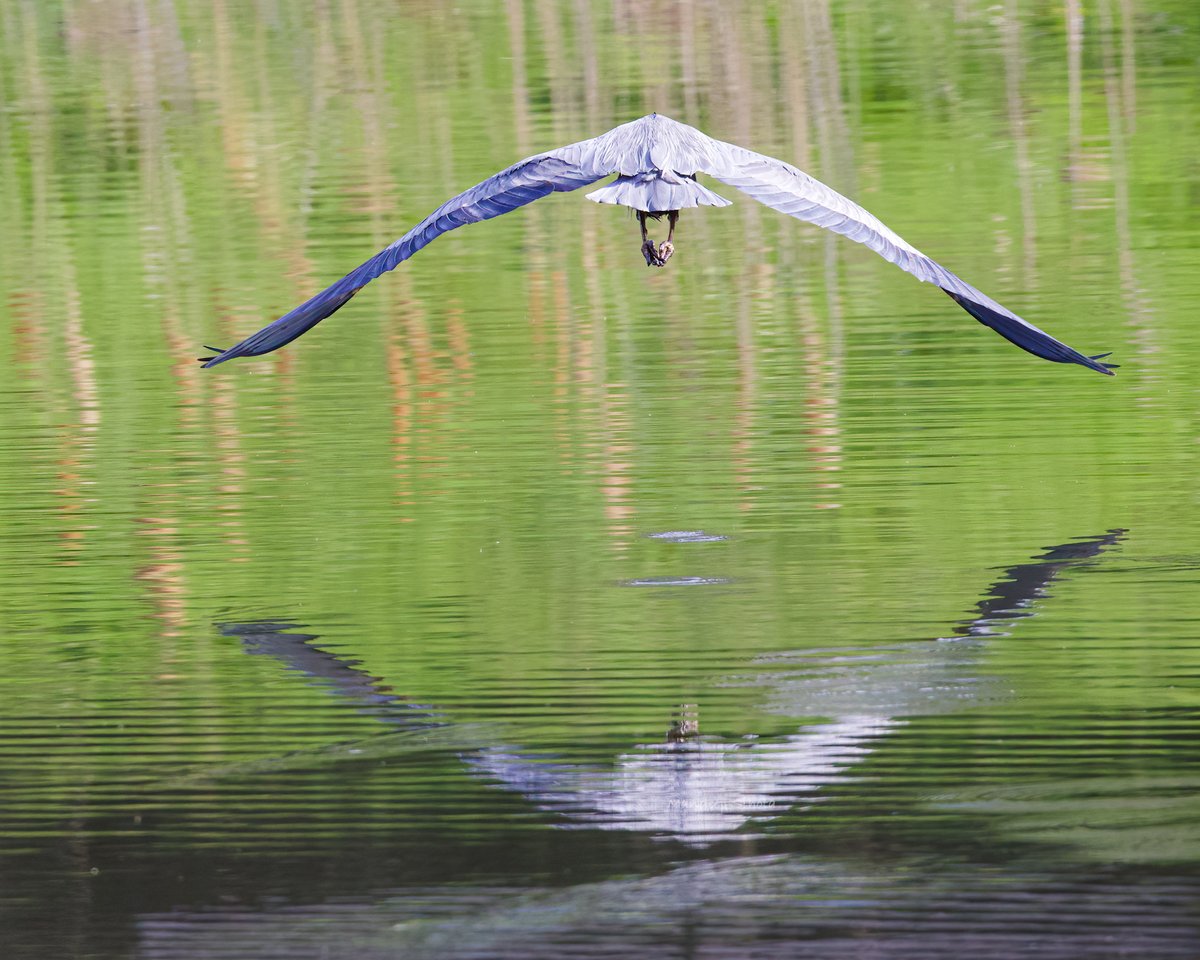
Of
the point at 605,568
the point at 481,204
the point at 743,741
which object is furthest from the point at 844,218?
the point at 743,741

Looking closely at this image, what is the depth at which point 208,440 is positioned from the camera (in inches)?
484

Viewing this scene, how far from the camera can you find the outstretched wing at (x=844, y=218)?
29.6 feet

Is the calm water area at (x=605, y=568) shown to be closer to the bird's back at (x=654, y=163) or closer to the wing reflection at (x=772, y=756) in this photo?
the wing reflection at (x=772, y=756)

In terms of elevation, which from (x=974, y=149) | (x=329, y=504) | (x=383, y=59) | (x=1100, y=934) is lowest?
(x=1100, y=934)

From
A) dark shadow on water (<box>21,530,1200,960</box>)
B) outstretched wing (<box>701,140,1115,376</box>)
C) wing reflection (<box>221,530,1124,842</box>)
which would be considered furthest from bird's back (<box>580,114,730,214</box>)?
dark shadow on water (<box>21,530,1200,960</box>)

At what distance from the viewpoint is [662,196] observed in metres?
8.76

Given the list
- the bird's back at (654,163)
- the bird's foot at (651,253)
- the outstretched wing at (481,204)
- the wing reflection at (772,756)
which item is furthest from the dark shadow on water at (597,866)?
the outstretched wing at (481,204)

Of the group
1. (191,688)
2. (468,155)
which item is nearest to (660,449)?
(191,688)

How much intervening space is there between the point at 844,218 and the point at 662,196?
79 cm

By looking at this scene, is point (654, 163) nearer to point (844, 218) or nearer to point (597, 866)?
point (844, 218)

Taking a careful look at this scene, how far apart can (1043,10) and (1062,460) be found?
17283 mm

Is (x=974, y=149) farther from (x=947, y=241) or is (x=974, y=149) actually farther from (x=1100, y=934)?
(x=1100, y=934)

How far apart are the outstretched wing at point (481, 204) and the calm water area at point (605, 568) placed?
113cm

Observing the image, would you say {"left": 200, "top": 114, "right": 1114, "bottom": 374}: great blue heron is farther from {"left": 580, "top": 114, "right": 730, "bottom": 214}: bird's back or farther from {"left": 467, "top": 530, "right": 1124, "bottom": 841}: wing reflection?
{"left": 467, "top": 530, "right": 1124, "bottom": 841}: wing reflection
